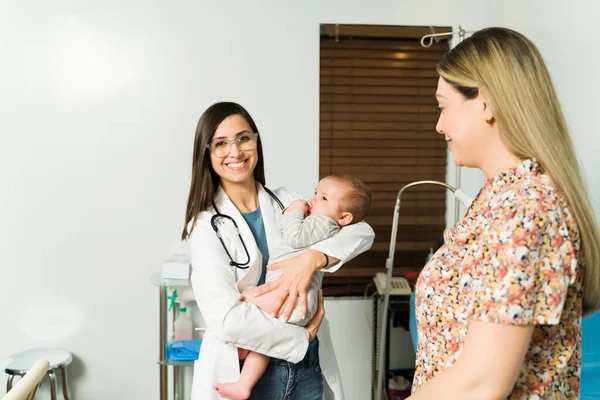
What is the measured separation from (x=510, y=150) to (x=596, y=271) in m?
0.25

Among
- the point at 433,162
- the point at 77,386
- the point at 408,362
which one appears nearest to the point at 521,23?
the point at 433,162

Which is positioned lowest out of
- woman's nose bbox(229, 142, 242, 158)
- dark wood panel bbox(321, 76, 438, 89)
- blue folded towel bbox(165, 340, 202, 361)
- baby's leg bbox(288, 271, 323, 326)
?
blue folded towel bbox(165, 340, 202, 361)

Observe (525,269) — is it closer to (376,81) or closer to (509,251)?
(509,251)

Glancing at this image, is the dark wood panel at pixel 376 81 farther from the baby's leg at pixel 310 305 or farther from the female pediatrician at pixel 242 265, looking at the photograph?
the baby's leg at pixel 310 305

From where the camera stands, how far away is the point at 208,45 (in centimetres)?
286

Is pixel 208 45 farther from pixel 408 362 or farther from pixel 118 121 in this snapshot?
pixel 408 362

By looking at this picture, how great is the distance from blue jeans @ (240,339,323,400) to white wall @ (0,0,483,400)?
4.57 feet

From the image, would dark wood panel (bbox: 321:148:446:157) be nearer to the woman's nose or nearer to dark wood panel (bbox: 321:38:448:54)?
dark wood panel (bbox: 321:38:448:54)

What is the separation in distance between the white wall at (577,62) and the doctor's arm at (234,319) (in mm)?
1383

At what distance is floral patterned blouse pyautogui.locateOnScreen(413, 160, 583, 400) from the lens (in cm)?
86

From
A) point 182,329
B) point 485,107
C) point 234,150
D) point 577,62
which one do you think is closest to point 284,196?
point 234,150

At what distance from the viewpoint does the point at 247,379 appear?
5.06 feet

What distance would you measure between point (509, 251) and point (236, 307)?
80cm

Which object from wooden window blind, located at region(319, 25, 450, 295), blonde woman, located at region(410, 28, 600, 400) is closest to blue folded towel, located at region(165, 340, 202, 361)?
wooden window blind, located at region(319, 25, 450, 295)
